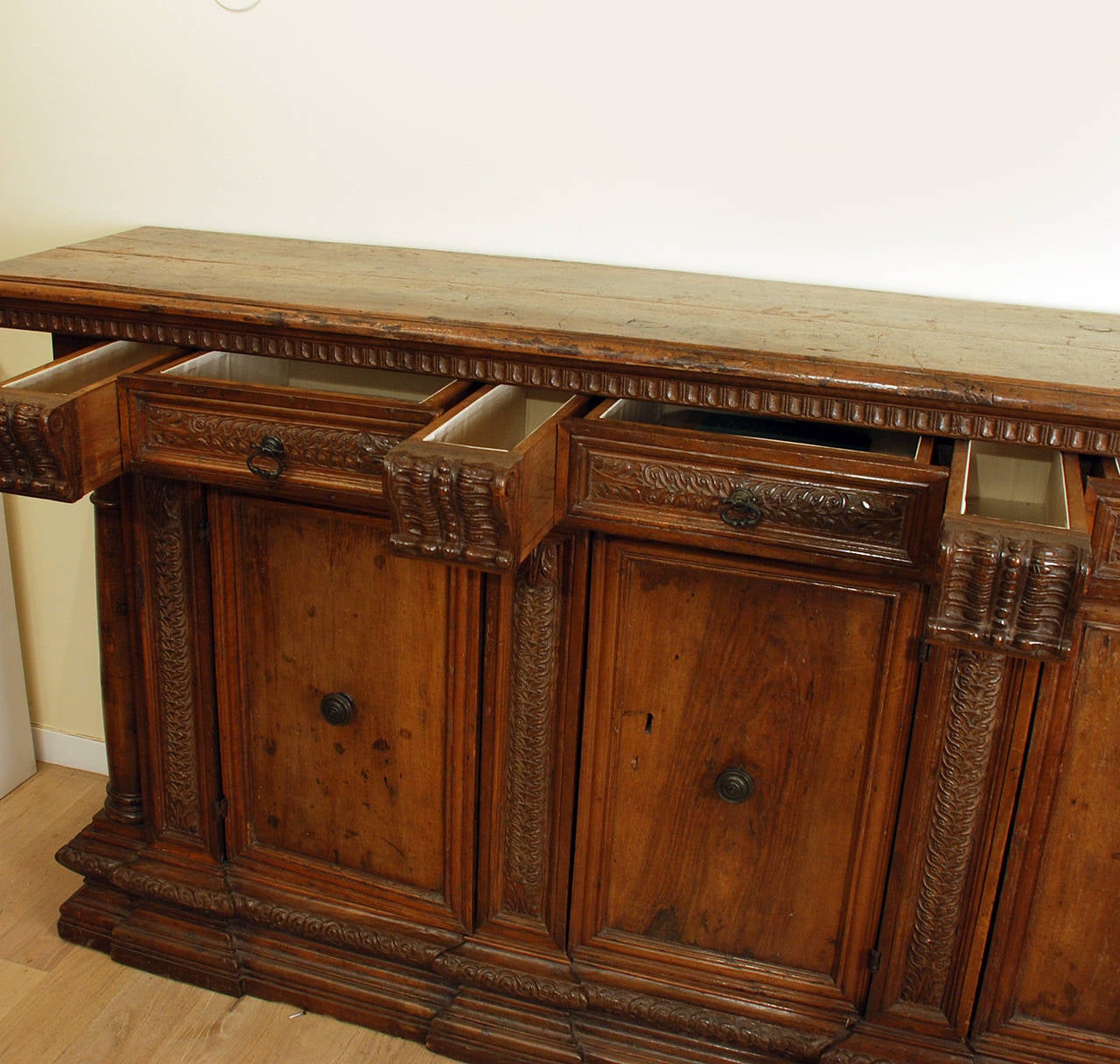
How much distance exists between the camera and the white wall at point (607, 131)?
1.83 m

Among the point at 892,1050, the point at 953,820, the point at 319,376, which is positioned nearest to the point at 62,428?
the point at 319,376

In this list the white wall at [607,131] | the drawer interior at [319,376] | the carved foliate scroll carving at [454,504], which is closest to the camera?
the carved foliate scroll carving at [454,504]

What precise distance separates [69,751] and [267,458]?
133cm

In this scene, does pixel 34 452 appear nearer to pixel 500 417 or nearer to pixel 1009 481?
pixel 500 417

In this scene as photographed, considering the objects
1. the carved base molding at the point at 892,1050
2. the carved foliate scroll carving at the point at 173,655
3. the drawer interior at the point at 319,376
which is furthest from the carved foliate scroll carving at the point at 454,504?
the carved base molding at the point at 892,1050

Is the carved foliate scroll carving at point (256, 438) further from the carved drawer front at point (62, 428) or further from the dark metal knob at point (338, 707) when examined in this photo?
the dark metal knob at point (338, 707)

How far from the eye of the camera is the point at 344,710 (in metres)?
1.98

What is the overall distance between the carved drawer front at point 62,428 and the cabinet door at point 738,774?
71 centimetres

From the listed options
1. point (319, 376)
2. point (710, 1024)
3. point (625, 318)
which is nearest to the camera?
point (625, 318)

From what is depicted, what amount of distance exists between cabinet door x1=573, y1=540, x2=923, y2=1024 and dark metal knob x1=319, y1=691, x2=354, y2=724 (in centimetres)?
39

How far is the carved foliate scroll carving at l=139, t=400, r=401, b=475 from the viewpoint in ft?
5.71

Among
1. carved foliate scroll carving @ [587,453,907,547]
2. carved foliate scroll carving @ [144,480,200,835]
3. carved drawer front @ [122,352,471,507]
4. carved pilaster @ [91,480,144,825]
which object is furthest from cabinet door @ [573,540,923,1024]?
carved pilaster @ [91,480,144,825]

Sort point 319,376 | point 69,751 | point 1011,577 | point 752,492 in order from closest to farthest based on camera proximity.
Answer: point 1011,577
point 752,492
point 319,376
point 69,751

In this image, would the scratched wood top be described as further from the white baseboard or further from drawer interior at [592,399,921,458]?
the white baseboard
